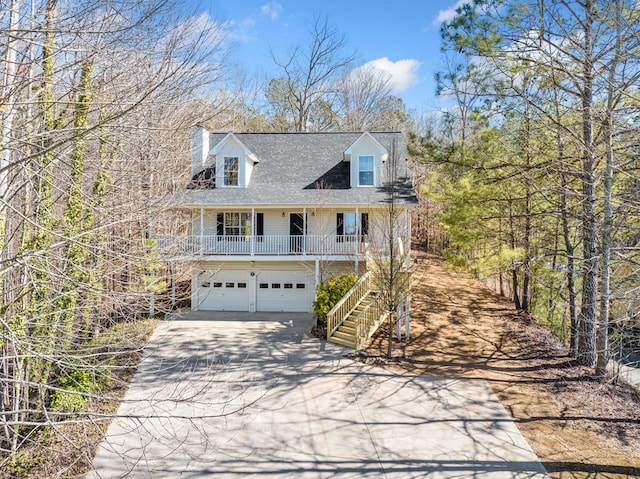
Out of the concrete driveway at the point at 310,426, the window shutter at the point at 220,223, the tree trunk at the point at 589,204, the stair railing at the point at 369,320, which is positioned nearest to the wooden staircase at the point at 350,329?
the stair railing at the point at 369,320

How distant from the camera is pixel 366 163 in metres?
18.1

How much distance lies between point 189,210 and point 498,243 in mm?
13500

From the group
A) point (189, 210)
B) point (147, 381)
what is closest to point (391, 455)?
point (147, 381)

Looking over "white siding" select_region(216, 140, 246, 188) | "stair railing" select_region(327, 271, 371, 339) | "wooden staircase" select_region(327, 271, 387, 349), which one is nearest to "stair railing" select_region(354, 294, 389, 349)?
"wooden staircase" select_region(327, 271, 387, 349)

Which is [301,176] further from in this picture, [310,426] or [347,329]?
[310,426]

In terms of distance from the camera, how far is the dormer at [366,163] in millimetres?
17953

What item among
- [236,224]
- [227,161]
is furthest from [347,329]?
[227,161]

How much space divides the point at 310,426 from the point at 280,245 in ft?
33.0

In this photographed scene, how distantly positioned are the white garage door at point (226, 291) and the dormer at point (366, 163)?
274 inches

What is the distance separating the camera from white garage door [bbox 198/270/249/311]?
18297 millimetres

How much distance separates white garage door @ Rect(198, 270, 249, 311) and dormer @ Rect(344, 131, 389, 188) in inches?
274

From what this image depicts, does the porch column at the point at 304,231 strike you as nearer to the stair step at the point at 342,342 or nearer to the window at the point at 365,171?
the window at the point at 365,171

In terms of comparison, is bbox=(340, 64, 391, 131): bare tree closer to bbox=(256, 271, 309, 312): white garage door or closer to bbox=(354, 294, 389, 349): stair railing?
bbox=(256, 271, 309, 312): white garage door

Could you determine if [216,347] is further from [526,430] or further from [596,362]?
[596,362]
